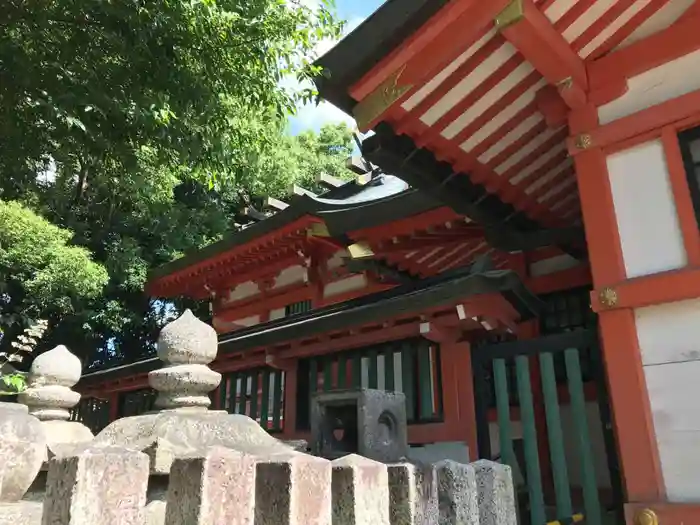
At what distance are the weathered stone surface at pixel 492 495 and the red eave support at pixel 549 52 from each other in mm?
2828

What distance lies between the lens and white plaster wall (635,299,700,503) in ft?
11.1

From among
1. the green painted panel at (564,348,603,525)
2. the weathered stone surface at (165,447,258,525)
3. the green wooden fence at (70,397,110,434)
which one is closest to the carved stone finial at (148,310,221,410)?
the weathered stone surface at (165,447,258,525)

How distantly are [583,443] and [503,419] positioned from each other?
63cm

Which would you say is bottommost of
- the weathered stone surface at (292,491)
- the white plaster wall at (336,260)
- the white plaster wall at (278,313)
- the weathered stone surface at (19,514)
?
the weathered stone surface at (19,514)

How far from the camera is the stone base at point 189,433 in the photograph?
1805mm

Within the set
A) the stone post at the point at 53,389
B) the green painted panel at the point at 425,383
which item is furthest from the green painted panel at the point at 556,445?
the stone post at the point at 53,389

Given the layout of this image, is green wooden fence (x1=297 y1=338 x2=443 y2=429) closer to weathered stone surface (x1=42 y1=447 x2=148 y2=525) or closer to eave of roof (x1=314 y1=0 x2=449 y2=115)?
eave of roof (x1=314 y1=0 x2=449 y2=115)

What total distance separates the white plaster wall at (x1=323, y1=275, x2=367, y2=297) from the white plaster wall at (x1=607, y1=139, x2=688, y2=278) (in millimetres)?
4491

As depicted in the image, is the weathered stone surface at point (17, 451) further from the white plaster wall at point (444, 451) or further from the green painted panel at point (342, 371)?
the green painted panel at point (342, 371)

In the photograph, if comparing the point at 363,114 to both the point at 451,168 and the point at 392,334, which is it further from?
the point at 392,334

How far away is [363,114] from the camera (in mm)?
3826

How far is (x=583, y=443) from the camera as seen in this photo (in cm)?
411

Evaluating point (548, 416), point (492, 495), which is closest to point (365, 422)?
point (492, 495)

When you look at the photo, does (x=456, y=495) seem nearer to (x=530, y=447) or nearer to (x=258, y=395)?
(x=530, y=447)
